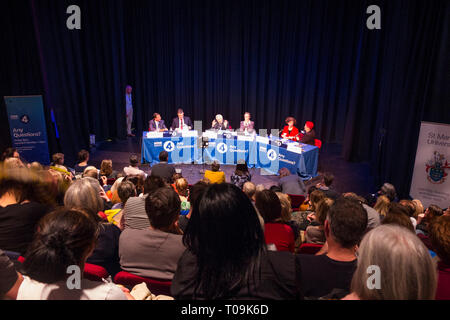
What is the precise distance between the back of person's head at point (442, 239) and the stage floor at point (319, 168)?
5.05m

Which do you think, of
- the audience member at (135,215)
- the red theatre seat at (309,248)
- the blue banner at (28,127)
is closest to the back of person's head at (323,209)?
the red theatre seat at (309,248)

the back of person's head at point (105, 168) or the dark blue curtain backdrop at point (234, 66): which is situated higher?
the dark blue curtain backdrop at point (234, 66)

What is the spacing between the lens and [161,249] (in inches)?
85.3

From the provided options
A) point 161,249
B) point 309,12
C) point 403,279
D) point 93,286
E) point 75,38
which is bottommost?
point 161,249

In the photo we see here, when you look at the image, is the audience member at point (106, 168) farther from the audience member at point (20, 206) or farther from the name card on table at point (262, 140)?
the name card on table at point (262, 140)

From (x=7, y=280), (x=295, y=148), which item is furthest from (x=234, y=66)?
(x=7, y=280)

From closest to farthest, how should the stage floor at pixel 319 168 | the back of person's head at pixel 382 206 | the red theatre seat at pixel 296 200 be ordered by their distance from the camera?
the back of person's head at pixel 382 206
the red theatre seat at pixel 296 200
the stage floor at pixel 319 168

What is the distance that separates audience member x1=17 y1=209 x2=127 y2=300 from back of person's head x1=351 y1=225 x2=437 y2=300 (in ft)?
3.29

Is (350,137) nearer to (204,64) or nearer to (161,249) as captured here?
(204,64)

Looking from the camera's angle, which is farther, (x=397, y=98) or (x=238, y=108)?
(x=238, y=108)

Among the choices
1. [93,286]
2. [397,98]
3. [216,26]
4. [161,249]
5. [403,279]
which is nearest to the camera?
[403,279]

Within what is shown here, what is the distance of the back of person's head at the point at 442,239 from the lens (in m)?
1.99
